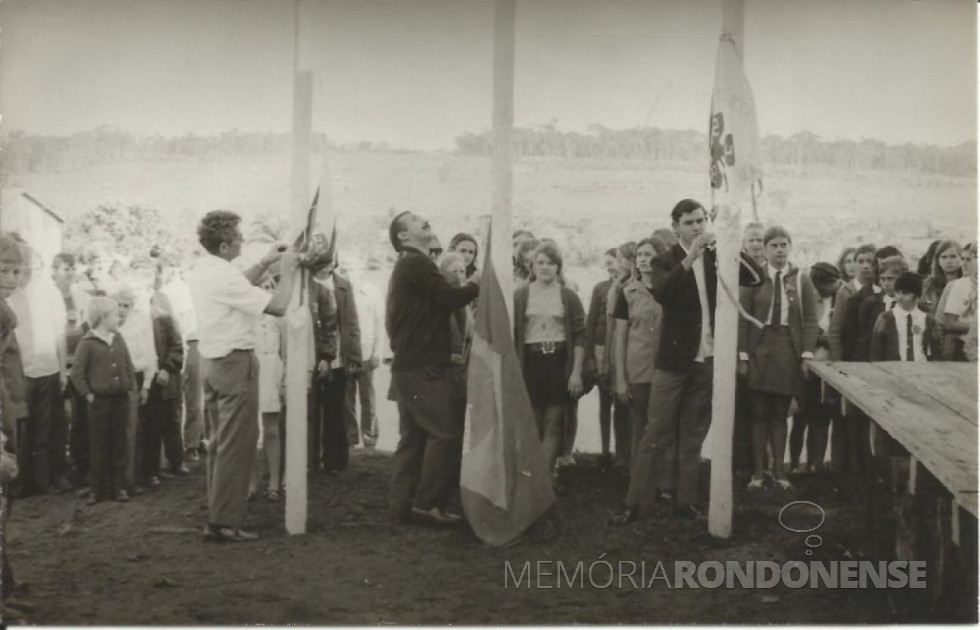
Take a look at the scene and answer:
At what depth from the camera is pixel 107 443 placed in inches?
177

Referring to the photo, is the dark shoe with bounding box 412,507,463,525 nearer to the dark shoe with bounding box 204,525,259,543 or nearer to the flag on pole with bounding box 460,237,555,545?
the flag on pole with bounding box 460,237,555,545

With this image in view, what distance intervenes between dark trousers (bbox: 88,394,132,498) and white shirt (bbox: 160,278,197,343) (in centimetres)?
37

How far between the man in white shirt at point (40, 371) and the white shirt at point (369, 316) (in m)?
1.31

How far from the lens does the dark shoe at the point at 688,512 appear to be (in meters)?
4.36

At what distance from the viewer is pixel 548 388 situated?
191 inches

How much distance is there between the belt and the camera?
4855mm

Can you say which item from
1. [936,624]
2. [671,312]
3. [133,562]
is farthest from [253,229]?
[936,624]

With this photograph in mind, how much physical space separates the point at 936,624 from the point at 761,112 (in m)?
2.01

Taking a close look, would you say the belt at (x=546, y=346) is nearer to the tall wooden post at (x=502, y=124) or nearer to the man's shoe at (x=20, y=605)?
the tall wooden post at (x=502, y=124)

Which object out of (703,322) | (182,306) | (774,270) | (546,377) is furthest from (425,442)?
(774,270)

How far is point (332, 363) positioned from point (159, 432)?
0.87 m

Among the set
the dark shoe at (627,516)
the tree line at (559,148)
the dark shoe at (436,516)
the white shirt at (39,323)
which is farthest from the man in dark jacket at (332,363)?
the dark shoe at (627,516)

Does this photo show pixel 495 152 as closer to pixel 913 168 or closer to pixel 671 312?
pixel 671 312

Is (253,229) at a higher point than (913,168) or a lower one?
lower
